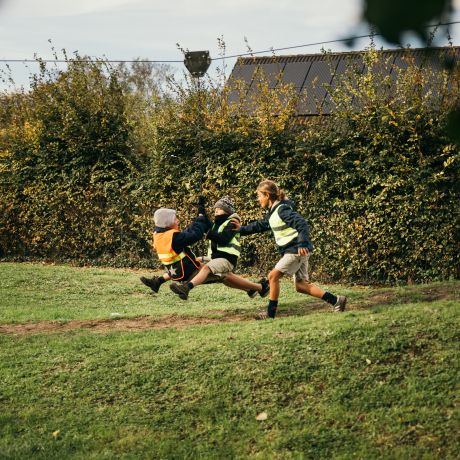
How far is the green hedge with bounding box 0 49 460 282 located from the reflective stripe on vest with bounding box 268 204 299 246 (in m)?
3.59

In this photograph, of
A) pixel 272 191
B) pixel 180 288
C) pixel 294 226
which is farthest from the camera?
pixel 180 288

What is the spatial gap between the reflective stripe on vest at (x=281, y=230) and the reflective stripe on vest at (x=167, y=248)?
1242 millimetres

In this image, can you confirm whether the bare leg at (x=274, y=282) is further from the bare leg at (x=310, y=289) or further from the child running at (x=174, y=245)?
the child running at (x=174, y=245)

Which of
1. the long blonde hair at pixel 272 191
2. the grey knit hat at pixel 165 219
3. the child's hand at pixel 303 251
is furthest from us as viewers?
the grey knit hat at pixel 165 219

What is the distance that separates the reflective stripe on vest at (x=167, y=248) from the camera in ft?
30.6

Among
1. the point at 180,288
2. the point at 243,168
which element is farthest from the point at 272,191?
the point at 243,168

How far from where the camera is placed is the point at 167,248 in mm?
9352

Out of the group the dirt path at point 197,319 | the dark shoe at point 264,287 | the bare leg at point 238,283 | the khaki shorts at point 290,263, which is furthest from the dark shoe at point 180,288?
the khaki shorts at point 290,263

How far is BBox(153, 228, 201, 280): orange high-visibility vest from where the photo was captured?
9.34 metres

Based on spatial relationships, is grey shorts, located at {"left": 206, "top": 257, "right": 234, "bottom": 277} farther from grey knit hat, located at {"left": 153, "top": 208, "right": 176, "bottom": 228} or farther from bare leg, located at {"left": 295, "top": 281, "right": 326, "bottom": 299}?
bare leg, located at {"left": 295, "top": 281, "right": 326, "bottom": 299}

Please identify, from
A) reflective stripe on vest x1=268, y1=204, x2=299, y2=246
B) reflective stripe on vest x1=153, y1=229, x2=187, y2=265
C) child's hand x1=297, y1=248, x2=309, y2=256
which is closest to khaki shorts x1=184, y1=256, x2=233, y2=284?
reflective stripe on vest x1=153, y1=229, x2=187, y2=265

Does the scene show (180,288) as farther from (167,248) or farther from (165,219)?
(165,219)

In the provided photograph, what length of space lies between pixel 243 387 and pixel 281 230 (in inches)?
111

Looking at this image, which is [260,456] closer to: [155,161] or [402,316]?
[402,316]
